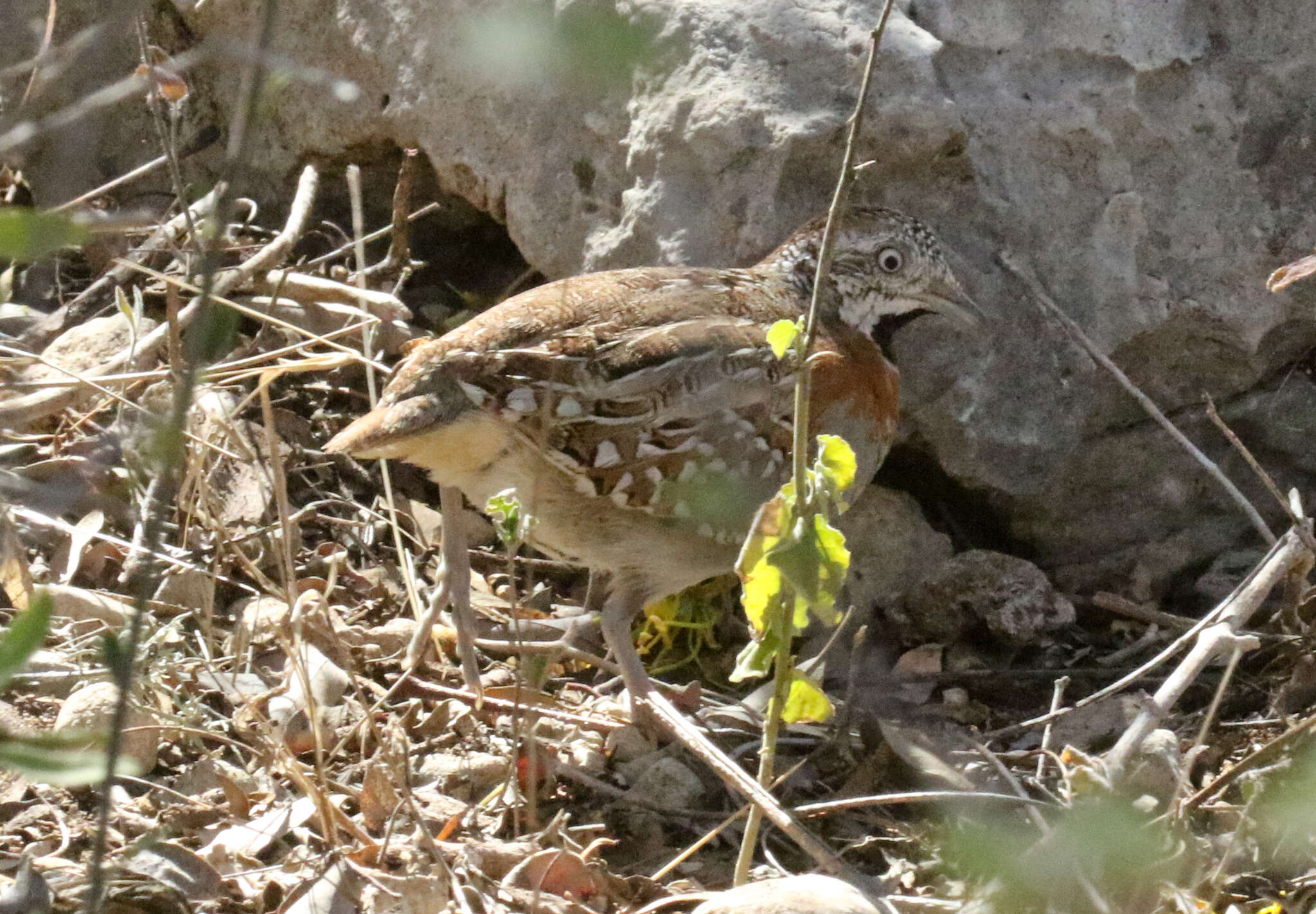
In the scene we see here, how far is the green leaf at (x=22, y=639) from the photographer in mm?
1514

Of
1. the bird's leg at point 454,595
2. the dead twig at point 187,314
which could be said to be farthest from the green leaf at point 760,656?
the dead twig at point 187,314

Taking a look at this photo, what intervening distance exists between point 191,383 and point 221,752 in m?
2.21

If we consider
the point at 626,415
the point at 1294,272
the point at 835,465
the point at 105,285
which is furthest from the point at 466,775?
the point at 105,285

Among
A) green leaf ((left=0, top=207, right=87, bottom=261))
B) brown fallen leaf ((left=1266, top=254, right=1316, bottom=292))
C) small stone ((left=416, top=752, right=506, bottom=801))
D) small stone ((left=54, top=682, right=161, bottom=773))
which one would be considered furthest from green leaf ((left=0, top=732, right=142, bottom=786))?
brown fallen leaf ((left=1266, top=254, right=1316, bottom=292))

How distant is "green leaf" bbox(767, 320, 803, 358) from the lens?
2389 millimetres

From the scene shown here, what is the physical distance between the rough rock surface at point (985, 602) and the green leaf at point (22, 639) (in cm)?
305

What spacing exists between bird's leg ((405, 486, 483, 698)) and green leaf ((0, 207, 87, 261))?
8.63ft

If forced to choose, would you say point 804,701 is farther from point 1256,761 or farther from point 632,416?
point 632,416

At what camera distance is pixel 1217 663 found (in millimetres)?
4062

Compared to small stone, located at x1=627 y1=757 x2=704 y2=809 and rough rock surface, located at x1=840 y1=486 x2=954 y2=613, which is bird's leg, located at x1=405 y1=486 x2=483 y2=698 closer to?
small stone, located at x1=627 y1=757 x2=704 y2=809

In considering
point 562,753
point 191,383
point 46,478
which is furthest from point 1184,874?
point 46,478

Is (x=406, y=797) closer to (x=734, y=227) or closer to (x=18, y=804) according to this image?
(x=18, y=804)

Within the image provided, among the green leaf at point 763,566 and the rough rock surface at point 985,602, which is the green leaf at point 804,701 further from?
the rough rock surface at point 985,602

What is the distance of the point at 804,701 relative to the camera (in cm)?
261
